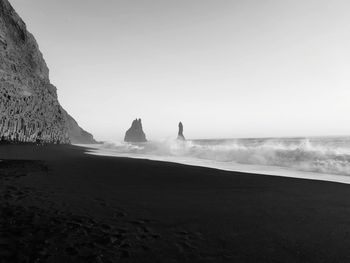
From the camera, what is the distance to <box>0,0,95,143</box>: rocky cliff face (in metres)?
32.9

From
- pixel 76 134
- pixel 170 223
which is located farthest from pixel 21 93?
pixel 76 134

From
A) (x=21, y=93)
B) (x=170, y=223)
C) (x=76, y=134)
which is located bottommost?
(x=170, y=223)

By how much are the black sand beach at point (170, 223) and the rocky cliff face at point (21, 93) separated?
3161 centimetres

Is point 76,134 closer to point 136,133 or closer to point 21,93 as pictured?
point 136,133

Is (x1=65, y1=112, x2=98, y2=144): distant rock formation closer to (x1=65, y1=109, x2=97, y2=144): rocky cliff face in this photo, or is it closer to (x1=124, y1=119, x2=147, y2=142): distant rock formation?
(x1=65, y1=109, x2=97, y2=144): rocky cliff face

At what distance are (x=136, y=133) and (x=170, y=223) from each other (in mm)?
173154

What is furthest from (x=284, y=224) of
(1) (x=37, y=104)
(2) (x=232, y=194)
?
(1) (x=37, y=104)

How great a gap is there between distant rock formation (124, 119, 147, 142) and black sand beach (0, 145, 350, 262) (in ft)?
551

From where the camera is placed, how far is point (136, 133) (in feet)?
575

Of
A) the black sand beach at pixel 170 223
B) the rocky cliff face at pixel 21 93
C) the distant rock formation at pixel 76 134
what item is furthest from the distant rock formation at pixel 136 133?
the black sand beach at pixel 170 223

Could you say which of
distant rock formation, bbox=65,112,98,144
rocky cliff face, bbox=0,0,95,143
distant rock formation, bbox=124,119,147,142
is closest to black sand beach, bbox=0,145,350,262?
rocky cliff face, bbox=0,0,95,143

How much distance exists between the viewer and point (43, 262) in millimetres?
2918

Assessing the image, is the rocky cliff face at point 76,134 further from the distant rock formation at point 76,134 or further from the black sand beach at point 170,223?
the black sand beach at point 170,223

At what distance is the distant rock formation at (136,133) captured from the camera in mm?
174375
